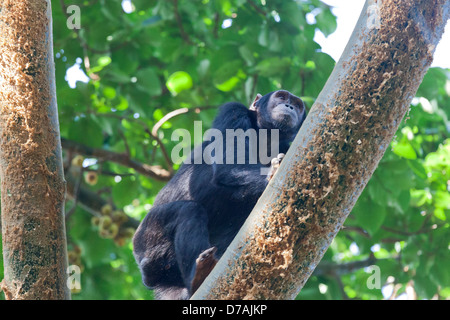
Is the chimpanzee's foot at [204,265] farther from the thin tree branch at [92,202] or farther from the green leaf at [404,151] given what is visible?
the thin tree branch at [92,202]

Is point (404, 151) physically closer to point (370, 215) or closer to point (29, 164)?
point (370, 215)

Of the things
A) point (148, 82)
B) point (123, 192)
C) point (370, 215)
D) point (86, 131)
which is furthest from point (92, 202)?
point (370, 215)

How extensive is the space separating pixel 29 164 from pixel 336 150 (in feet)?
6.50

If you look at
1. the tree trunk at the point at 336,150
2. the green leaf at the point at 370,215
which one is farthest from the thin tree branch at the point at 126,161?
the tree trunk at the point at 336,150

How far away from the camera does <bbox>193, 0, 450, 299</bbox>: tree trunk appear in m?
2.90

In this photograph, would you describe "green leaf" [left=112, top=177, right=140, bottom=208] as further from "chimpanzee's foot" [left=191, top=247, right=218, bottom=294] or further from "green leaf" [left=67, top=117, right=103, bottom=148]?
"chimpanzee's foot" [left=191, top=247, right=218, bottom=294]

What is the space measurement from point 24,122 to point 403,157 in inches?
194

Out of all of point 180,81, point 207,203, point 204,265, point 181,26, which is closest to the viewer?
point 204,265

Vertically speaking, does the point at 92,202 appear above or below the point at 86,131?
below

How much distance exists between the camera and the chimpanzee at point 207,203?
458 cm

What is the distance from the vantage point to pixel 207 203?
4.96 metres

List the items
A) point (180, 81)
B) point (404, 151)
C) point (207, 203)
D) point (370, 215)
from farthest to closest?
point (180, 81)
point (404, 151)
point (370, 215)
point (207, 203)

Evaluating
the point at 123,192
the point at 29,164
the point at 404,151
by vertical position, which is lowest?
the point at 123,192

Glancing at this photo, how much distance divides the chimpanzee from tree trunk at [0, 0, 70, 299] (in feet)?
4.10
